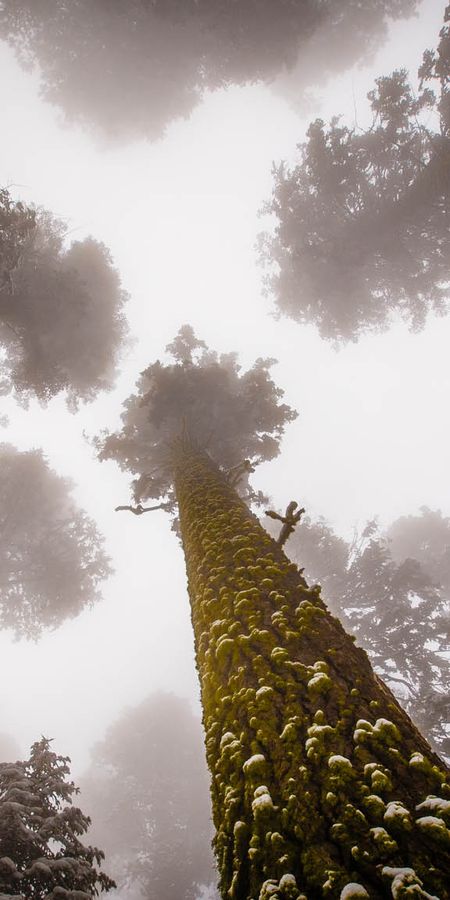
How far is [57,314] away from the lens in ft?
57.0

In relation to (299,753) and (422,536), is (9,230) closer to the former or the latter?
(299,753)

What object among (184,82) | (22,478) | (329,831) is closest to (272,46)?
(184,82)

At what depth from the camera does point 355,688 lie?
82.1 inches

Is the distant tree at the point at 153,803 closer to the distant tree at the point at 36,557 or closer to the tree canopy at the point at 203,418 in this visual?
the distant tree at the point at 36,557

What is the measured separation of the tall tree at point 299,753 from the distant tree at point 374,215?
20985mm

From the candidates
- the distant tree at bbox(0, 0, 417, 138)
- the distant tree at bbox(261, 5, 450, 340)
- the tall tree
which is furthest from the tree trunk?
the distant tree at bbox(0, 0, 417, 138)

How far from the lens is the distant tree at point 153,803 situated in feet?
90.4

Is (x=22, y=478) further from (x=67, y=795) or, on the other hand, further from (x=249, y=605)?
(x=249, y=605)

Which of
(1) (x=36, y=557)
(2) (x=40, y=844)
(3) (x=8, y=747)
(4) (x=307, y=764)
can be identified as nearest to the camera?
(4) (x=307, y=764)

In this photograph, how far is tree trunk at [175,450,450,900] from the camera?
129 centimetres

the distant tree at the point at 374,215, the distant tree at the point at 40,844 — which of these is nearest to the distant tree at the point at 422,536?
the distant tree at the point at 374,215

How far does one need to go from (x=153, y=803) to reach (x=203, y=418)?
32804 mm

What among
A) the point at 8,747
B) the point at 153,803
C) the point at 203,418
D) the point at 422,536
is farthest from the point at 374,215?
the point at 8,747

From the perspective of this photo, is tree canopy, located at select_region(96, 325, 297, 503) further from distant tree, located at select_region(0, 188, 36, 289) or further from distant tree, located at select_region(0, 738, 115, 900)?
distant tree, located at select_region(0, 738, 115, 900)
